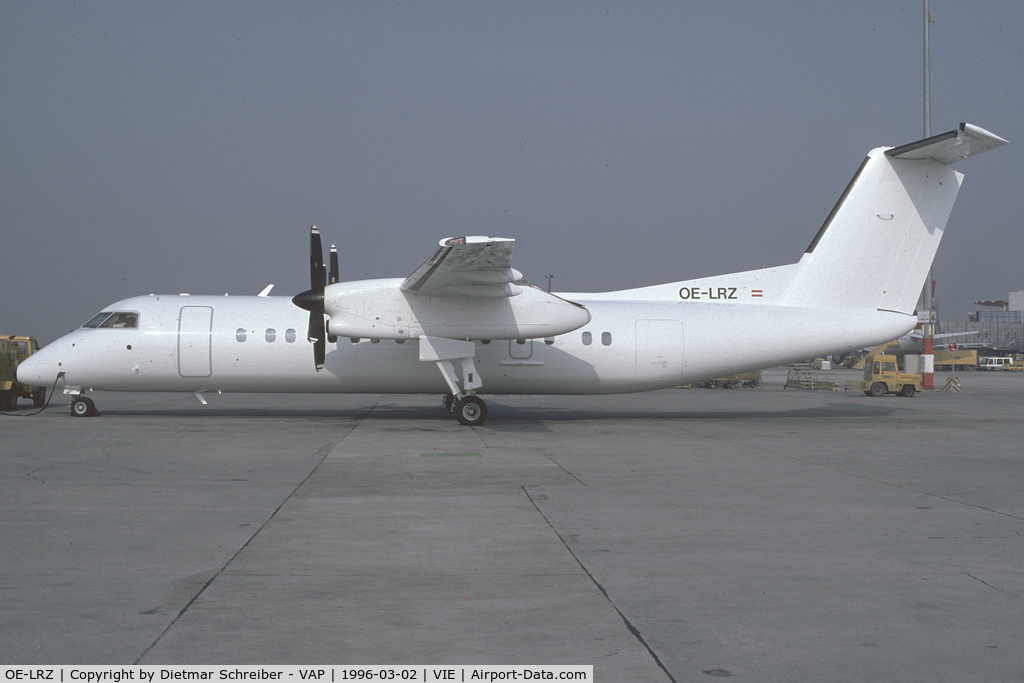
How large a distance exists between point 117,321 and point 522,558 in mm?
15819

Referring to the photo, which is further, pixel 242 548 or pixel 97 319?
pixel 97 319

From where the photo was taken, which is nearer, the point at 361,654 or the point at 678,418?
the point at 361,654

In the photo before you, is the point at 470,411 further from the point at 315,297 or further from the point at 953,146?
the point at 953,146

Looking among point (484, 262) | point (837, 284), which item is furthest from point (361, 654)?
point (837, 284)

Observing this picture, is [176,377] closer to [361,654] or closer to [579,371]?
[579,371]

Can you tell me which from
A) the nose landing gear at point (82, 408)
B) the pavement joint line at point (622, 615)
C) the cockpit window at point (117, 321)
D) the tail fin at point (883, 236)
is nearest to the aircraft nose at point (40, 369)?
the nose landing gear at point (82, 408)

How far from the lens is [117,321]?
18.7m

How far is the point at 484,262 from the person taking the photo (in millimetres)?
15461

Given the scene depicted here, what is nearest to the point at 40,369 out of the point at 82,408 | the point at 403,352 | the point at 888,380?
the point at 82,408

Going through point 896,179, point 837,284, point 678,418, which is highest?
point 896,179

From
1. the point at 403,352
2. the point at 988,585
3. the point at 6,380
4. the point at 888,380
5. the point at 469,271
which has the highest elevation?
the point at 469,271

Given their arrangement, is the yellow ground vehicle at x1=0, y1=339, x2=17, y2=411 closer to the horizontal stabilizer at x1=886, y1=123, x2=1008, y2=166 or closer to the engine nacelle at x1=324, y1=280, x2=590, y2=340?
the engine nacelle at x1=324, y1=280, x2=590, y2=340

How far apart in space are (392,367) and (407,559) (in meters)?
12.5

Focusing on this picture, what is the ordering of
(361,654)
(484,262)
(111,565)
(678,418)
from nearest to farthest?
1. (361,654)
2. (111,565)
3. (484,262)
4. (678,418)
